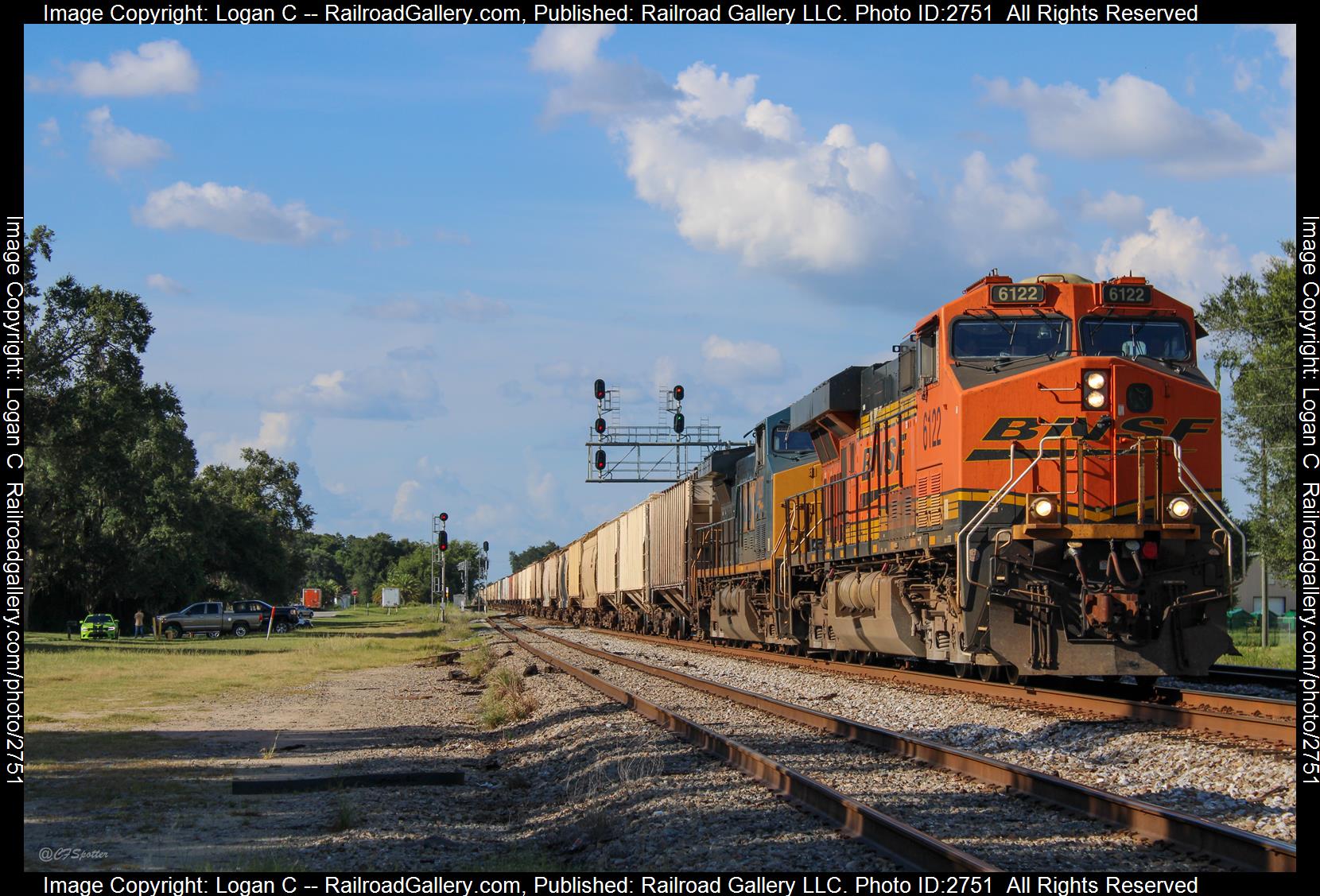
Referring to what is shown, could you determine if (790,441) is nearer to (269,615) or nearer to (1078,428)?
(1078,428)

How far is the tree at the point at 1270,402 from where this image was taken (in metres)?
37.5

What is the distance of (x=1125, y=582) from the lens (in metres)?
12.1

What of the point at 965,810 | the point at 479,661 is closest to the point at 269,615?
the point at 479,661

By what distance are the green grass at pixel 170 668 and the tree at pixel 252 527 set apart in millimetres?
26892

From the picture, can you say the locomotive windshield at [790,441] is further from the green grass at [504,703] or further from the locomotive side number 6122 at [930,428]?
the locomotive side number 6122 at [930,428]

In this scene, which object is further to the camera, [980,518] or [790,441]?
[790,441]

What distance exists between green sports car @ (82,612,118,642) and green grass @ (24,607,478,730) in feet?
3.16

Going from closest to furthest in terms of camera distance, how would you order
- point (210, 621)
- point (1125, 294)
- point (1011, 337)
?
point (1125, 294) < point (1011, 337) < point (210, 621)

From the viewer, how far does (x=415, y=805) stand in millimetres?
8883

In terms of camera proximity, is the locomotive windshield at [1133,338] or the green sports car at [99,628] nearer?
the locomotive windshield at [1133,338]

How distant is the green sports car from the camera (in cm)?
3939

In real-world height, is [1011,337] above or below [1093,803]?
above

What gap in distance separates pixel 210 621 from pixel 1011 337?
37.2 meters
